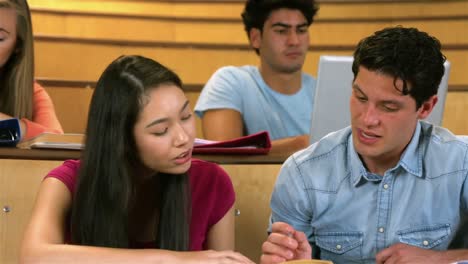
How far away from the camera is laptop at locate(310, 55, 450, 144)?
2.95ft

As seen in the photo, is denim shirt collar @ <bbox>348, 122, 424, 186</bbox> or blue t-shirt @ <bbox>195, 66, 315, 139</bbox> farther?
blue t-shirt @ <bbox>195, 66, 315, 139</bbox>

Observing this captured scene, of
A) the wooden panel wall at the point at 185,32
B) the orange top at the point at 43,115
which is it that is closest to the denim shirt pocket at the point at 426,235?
the orange top at the point at 43,115

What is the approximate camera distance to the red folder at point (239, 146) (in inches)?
34.4

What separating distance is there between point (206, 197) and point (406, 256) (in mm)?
200

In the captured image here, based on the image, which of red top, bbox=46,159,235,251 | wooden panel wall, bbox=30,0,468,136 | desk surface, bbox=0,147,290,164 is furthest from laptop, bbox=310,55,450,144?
wooden panel wall, bbox=30,0,468,136

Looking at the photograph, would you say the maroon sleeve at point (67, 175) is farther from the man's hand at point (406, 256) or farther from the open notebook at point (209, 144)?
the man's hand at point (406, 256)

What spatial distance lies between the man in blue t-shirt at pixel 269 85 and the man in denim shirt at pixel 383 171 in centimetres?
44

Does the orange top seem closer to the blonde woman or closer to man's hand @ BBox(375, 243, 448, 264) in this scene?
the blonde woman

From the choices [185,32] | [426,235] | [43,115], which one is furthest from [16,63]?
[185,32]

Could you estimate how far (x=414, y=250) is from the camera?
0.68m

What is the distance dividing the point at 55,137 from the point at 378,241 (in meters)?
0.34

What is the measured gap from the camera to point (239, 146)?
2.90 feet

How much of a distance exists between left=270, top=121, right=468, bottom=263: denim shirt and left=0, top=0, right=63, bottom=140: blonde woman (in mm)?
384

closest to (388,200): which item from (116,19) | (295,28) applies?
(295,28)
